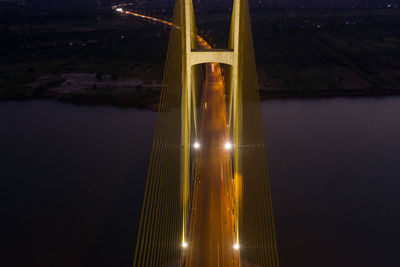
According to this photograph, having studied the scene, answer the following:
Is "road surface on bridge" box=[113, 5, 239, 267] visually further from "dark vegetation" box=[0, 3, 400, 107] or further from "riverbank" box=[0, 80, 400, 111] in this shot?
"dark vegetation" box=[0, 3, 400, 107]

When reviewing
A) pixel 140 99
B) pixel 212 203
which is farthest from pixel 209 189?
pixel 140 99

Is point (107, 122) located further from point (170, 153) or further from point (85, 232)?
point (170, 153)

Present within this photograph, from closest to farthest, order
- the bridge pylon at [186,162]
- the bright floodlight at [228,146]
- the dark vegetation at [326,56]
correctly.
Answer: the bridge pylon at [186,162]
the bright floodlight at [228,146]
the dark vegetation at [326,56]

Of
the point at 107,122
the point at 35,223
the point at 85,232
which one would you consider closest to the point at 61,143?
the point at 107,122

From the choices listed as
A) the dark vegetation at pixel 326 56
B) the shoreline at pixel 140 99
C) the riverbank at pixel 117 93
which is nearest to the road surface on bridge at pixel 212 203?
the shoreline at pixel 140 99

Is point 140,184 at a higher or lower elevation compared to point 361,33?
lower

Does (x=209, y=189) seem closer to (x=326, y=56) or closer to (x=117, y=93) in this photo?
(x=117, y=93)

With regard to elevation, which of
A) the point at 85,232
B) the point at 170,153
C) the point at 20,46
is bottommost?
the point at 85,232

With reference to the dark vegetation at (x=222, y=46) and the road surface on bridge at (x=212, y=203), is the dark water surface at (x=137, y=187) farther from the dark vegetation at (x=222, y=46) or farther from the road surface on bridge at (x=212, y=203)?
the dark vegetation at (x=222, y=46)
